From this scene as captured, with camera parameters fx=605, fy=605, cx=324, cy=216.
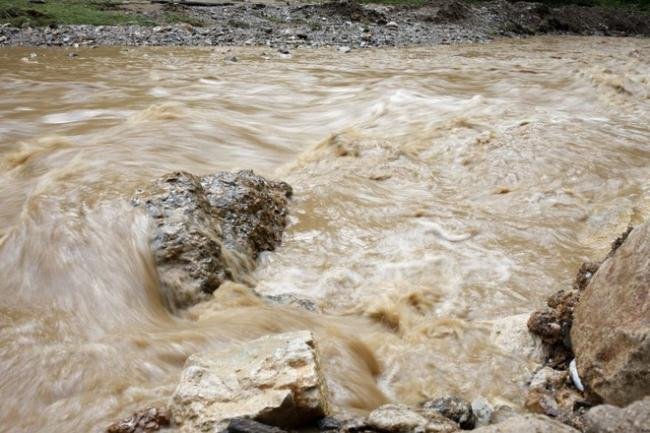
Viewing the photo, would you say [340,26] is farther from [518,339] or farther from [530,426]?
[530,426]

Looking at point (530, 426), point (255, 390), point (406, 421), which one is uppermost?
point (530, 426)

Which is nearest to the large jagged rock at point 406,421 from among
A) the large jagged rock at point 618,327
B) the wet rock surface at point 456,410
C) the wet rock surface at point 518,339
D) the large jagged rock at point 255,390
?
the wet rock surface at point 456,410

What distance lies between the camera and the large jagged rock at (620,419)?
6.91 feet

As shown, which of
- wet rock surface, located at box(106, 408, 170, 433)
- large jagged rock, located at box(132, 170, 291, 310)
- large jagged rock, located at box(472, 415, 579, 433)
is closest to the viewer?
Answer: large jagged rock, located at box(472, 415, 579, 433)

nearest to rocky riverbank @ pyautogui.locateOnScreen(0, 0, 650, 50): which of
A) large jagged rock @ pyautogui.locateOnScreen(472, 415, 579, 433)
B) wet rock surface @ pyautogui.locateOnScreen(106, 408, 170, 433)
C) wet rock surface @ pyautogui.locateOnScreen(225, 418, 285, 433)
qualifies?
wet rock surface @ pyautogui.locateOnScreen(106, 408, 170, 433)

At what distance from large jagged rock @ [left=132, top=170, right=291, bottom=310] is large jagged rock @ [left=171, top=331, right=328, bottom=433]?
1508 millimetres

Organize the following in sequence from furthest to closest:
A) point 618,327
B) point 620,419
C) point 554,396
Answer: point 554,396 < point 618,327 < point 620,419

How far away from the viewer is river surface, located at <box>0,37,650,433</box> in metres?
3.50

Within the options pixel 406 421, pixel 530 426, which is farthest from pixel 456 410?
pixel 530 426

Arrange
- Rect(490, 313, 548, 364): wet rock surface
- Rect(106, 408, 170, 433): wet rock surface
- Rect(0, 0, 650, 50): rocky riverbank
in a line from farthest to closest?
Rect(0, 0, 650, 50): rocky riverbank → Rect(490, 313, 548, 364): wet rock surface → Rect(106, 408, 170, 433): wet rock surface

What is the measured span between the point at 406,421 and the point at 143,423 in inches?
46.8

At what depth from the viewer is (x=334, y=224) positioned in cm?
578

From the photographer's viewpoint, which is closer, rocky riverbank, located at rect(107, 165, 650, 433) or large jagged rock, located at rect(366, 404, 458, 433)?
rocky riverbank, located at rect(107, 165, 650, 433)

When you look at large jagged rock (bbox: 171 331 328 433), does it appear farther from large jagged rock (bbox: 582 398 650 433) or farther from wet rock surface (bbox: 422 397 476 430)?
large jagged rock (bbox: 582 398 650 433)
